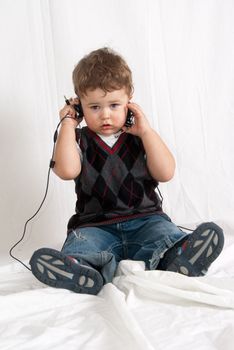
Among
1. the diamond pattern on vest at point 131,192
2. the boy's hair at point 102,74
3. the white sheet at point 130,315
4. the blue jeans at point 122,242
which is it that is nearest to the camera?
the white sheet at point 130,315

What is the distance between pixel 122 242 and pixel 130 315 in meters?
0.42

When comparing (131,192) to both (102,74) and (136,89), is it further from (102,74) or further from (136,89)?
(136,89)

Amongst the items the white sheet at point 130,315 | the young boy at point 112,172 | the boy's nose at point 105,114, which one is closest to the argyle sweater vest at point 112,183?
the young boy at point 112,172

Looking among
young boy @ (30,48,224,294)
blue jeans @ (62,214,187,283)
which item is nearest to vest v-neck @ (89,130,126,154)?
young boy @ (30,48,224,294)

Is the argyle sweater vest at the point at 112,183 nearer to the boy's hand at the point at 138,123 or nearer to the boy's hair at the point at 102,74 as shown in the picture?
the boy's hand at the point at 138,123

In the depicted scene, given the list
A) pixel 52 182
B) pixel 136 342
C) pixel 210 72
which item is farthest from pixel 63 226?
pixel 136 342

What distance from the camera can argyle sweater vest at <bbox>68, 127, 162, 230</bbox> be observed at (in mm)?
1326

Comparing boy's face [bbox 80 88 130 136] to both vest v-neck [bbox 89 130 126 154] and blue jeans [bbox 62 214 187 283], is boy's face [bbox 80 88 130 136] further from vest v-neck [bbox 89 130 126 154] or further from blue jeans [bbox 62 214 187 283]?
blue jeans [bbox 62 214 187 283]

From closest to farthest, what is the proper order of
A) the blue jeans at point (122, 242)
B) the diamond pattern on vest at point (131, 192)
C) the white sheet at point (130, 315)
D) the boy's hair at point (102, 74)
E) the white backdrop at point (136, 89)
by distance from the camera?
the white sheet at point (130, 315) → the blue jeans at point (122, 242) → the boy's hair at point (102, 74) → the diamond pattern on vest at point (131, 192) → the white backdrop at point (136, 89)

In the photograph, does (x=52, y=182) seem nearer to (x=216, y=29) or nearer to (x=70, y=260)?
(x=70, y=260)

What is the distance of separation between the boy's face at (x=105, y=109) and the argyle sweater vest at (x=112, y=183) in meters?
0.07

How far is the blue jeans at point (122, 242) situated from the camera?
1125 mm

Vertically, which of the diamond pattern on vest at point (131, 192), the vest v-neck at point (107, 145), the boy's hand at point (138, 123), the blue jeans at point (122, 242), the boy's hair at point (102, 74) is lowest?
the blue jeans at point (122, 242)

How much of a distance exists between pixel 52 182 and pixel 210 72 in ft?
2.33
